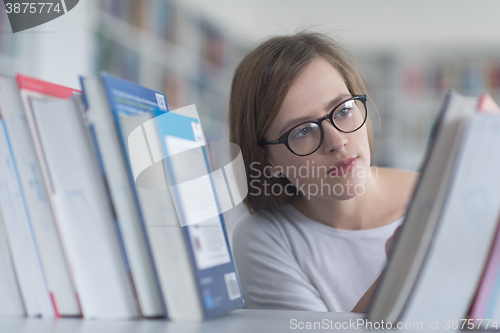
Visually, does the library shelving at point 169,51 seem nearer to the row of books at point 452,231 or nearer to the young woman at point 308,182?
the young woman at point 308,182

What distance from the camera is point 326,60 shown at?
3.37ft

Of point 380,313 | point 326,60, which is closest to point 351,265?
point 326,60

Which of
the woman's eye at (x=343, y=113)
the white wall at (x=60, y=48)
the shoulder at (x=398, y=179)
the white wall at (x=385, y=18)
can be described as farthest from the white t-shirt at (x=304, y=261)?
the white wall at (x=385, y=18)

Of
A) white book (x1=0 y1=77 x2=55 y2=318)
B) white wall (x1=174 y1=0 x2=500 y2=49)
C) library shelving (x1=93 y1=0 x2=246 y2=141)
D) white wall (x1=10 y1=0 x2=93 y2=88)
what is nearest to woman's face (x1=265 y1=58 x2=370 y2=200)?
white book (x1=0 y1=77 x2=55 y2=318)

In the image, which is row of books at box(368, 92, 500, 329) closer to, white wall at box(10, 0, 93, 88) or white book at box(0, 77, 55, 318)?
white book at box(0, 77, 55, 318)

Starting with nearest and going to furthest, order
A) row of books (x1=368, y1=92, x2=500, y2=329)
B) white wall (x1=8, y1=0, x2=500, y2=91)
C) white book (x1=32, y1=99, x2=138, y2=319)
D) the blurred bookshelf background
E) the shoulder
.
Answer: row of books (x1=368, y1=92, x2=500, y2=329), white book (x1=32, y1=99, x2=138, y2=319), the shoulder, the blurred bookshelf background, white wall (x1=8, y1=0, x2=500, y2=91)

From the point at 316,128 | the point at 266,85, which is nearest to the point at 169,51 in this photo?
the point at 266,85

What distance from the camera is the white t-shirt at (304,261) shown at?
3.25 feet

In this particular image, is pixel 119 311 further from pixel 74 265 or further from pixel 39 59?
pixel 39 59

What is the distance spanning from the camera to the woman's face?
0.93 meters

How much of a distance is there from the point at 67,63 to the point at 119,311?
6.31 ft

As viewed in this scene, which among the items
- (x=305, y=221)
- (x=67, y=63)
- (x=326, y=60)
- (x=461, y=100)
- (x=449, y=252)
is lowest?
(x=305, y=221)

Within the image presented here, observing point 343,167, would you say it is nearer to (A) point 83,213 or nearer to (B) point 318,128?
(B) point 318,128

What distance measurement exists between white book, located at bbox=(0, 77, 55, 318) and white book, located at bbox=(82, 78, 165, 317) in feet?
0.30
